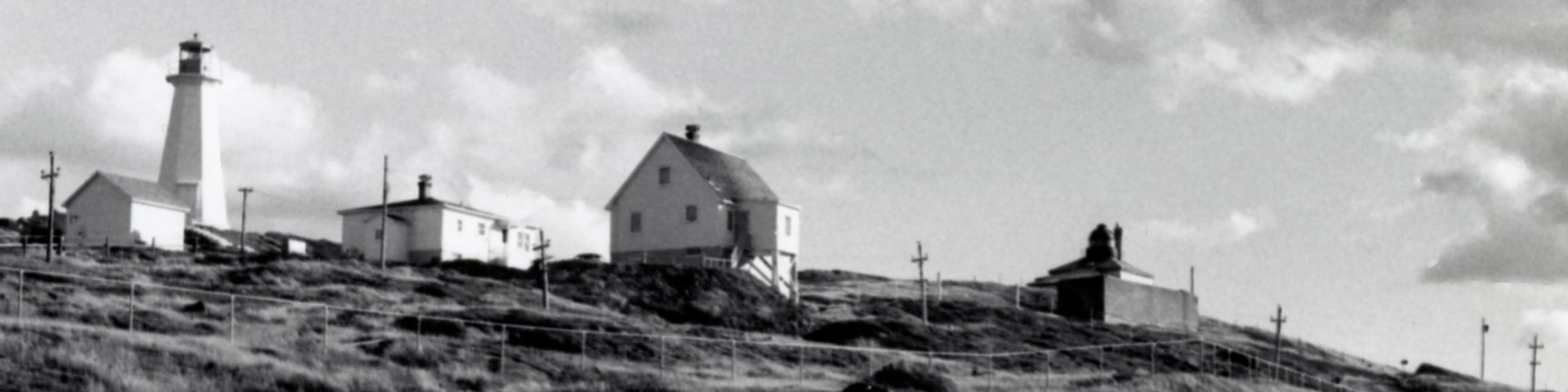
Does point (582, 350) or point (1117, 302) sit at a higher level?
point (1117, 302)

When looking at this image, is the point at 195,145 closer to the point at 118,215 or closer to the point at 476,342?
the point at 118,215

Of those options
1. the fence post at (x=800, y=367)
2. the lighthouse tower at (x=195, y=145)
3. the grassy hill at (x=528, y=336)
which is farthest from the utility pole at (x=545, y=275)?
the lighthouse tower at (x=195, y=145)

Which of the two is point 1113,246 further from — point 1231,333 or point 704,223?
point 704,223

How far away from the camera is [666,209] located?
7894 centimetres

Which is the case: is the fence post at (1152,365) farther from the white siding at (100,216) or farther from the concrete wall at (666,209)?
the white siding at (100,216)

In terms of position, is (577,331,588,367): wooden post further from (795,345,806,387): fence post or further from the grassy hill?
(795,345,806,387): fence post

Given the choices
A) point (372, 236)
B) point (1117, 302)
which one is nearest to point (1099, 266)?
point (1117, 302)

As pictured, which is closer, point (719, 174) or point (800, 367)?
point (800, 367)

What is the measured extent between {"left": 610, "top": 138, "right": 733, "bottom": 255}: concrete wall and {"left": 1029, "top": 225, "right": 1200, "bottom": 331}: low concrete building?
1755 centimetres

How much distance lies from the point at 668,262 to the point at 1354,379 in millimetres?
27487

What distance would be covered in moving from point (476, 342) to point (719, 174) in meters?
31.4

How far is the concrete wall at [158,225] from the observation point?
255 ft

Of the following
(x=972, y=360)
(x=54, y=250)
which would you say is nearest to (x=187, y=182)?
(x=54, y=250)

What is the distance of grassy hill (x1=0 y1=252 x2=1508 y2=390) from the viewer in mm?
37812
